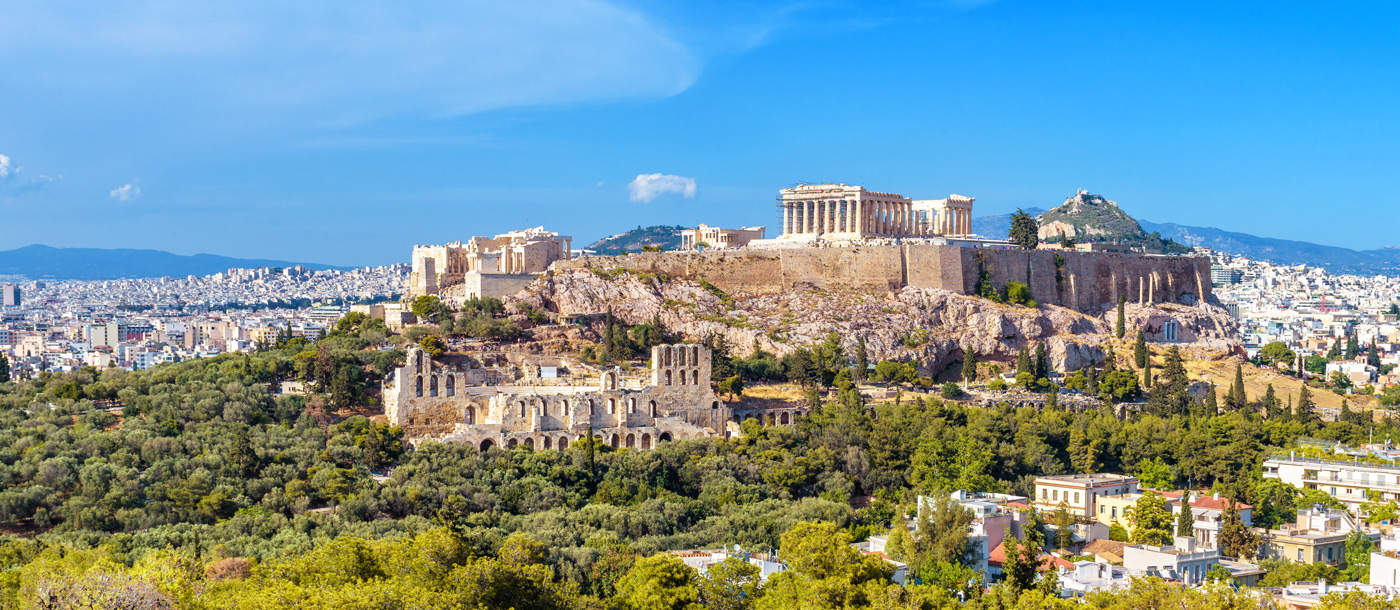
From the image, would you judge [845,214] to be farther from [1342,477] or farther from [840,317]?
[1342,477]

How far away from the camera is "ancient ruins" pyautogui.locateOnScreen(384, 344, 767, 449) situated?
43.8 m

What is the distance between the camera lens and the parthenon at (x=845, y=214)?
226ft

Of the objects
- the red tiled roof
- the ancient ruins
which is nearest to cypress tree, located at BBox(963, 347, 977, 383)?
the ancient ruins

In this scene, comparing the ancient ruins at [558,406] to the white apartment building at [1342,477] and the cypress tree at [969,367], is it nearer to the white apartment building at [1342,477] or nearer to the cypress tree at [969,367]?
the cypress tree at [969,367]

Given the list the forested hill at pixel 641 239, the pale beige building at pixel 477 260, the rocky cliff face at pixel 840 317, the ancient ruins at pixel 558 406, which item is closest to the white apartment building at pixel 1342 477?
the ancient ruins at pixel 558 406

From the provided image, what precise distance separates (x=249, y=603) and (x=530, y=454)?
19168 mm

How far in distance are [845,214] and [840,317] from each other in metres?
11.1

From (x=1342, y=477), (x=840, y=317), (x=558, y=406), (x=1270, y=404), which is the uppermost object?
(x=840, y=317)

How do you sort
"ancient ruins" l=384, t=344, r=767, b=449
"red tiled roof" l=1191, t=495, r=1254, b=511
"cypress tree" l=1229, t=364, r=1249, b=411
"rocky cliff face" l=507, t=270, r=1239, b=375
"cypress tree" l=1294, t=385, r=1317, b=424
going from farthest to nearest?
"rocky cliff face" l=507, t=270, r=1239, b=375
"cypress tree" l=1229, t=364, r=1249, b=411
"cypress tree" l=1294, t=385, r=1317, b=424
"ancient ruins" l=384, t=344, r=767, b=449
"red tiled roof" l=1191, t=495, r=1254, b=511

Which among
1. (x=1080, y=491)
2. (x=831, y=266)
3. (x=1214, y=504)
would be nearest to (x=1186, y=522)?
(x=1214, y=504)

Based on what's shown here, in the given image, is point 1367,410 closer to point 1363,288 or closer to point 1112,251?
point 1112,251

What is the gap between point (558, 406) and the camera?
44656mm

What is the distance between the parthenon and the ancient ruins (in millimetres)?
22123

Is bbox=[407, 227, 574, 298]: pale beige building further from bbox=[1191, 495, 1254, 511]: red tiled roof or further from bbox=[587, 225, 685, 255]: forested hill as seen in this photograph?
bbox=[587, 225, 685, 255]: forested hill
